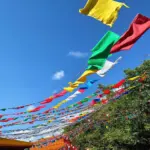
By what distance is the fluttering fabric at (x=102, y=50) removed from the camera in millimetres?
7332

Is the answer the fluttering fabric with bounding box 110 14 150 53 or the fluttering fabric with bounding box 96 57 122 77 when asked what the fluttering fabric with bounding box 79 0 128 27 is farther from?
the fluttering fabric with bounding box 96 57 122 77

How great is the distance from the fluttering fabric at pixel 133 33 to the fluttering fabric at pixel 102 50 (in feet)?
0.87

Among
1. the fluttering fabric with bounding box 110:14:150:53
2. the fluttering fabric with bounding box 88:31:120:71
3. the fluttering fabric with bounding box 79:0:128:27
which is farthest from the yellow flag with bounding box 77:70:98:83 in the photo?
the fluttering fabric with bounding box 79:0:128:27

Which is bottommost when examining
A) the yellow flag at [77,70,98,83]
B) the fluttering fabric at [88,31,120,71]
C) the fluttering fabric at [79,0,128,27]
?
the yellow flag at [77,70,98,83]

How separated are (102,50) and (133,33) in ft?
3.30

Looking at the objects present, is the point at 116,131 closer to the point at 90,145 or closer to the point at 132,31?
the point at 90,145

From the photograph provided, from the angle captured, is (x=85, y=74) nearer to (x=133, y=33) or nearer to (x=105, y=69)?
(x=105, y=69)

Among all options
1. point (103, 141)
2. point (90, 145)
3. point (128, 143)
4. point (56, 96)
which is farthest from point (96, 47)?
point (90, 145)

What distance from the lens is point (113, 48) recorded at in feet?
23.4

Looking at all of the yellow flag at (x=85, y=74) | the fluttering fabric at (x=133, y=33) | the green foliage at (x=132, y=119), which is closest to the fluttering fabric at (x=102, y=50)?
the yellow flag at (x=85, y=74)

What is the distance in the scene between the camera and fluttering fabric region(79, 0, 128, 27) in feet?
21.3

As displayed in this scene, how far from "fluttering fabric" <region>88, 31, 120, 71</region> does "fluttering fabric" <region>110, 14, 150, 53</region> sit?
0.26 m

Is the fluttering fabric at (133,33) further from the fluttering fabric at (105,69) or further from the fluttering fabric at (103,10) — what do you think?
the fluttering fabric at (105,69)

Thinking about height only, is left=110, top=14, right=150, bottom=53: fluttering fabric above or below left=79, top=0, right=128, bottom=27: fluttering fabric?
below
